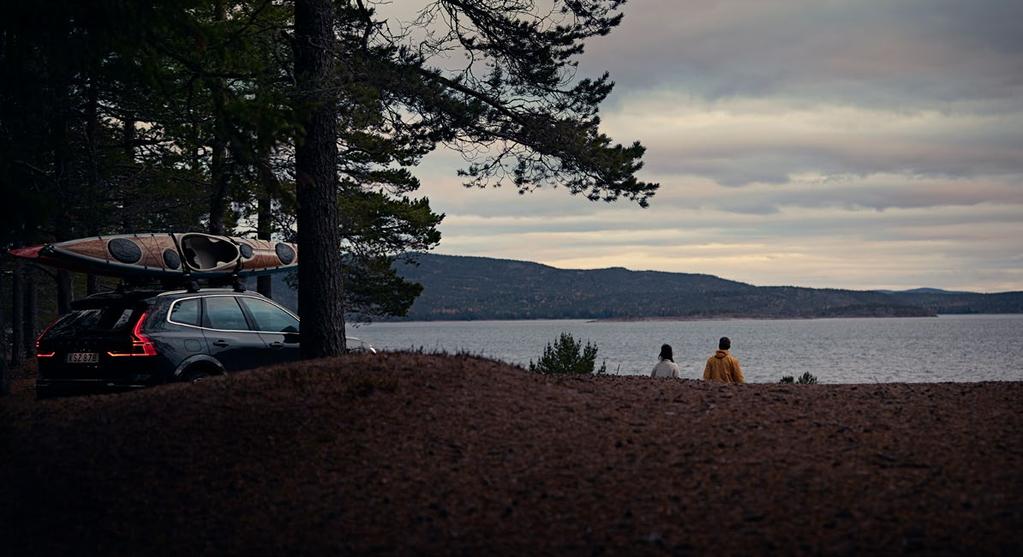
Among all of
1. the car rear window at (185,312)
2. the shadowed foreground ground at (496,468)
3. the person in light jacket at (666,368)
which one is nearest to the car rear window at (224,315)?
the car rear window at (185,312)

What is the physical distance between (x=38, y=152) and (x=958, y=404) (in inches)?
691

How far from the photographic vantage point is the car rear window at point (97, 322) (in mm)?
12152

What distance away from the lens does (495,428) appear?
8.86 m

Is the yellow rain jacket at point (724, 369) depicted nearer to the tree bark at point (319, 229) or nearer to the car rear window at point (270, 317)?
the tree bark at point (319, 229)

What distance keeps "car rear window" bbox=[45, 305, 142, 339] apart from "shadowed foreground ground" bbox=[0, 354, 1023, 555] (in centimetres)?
134

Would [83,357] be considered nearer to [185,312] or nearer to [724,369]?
[185,312]

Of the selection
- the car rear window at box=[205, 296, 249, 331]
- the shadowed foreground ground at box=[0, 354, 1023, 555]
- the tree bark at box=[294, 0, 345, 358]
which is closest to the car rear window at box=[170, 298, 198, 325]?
the car rear window at box=[205, 296, 249, 331]

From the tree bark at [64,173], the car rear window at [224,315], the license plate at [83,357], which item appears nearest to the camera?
the license plate at [83,357]

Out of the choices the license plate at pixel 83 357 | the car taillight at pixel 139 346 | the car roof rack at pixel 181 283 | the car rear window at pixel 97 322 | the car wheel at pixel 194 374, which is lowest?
the car wheel at pixel 194 374

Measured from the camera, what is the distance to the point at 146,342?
12.0 metres

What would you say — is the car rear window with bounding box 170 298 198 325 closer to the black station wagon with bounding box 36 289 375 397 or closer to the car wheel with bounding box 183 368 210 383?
the black station wagon with bounding box 36 289 375 397

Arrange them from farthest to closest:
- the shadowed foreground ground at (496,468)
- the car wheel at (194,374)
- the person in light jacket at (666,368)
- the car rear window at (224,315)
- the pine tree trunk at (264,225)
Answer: the pine tree trunk at (264,225)
the person in light jacket at (666,368)
the car rear window at (224,315)
the car wheel at (194,374)
the shadowed foreground ground at (496,468)

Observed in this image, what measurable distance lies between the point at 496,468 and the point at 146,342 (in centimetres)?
617

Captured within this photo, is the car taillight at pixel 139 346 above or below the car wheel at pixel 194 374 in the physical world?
above
